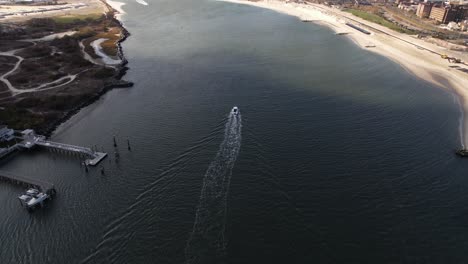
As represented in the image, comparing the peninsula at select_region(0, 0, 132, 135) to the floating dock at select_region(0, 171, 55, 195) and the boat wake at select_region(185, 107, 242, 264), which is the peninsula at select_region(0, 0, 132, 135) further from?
the boat wake at select_region(185, 107, 242, 264)

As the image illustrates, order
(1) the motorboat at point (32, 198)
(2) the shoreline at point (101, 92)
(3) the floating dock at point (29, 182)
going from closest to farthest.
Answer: (1) the motorboat at point (32, 198), (3) the floating dock at point (29, 182), (2) the shoreline at point (101, 92)

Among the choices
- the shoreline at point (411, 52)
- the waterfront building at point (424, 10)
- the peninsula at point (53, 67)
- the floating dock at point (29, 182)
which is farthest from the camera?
the waterfront building at point (424, 10)

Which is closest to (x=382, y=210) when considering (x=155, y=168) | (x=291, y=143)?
(x=291, y=143)

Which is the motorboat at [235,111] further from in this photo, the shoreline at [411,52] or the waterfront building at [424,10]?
the waterfront building at [424,10]

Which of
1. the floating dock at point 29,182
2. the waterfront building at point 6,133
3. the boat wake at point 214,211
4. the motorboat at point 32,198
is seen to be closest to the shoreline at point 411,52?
the boat wake at point 214,211

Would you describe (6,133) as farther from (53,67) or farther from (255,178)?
(255,178)

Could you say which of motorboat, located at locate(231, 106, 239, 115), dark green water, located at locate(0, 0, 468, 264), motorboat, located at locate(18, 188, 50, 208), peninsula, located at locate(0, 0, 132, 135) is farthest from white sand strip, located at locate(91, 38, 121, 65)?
motorboat, located at locate(18, 188, 50, 208)
